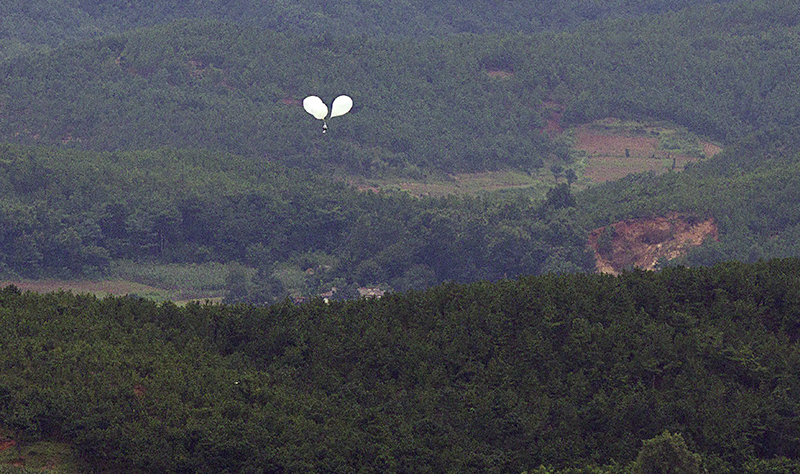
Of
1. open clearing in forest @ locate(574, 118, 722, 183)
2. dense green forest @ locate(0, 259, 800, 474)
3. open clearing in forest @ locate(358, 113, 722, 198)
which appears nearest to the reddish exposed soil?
open clearing in forest @ locate(358, 113, 722, 198)

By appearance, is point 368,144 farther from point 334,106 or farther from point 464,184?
point 334,106

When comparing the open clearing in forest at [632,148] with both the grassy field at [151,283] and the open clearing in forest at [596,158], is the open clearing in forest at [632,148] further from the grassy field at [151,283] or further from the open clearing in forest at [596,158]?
the grassy field at [151,283]

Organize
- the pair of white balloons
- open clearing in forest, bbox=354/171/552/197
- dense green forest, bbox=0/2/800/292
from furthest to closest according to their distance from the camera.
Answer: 1. open clearing in forest, bbox=354/171/552/197
2. dense green forest, bbox=0/2/800/292
3. the pair of white balloons

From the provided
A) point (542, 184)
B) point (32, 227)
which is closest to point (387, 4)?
point (542, 184)

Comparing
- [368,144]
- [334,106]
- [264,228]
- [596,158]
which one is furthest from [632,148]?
[334,106]

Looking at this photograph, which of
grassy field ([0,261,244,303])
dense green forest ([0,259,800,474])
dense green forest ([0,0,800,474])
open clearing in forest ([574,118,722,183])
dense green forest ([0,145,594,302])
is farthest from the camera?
open clearing in forest ([574,118,722,183])

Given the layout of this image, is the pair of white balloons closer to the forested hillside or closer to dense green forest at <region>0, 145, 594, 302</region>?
dense green forest at <region>0, 145, 594, 302</region>
